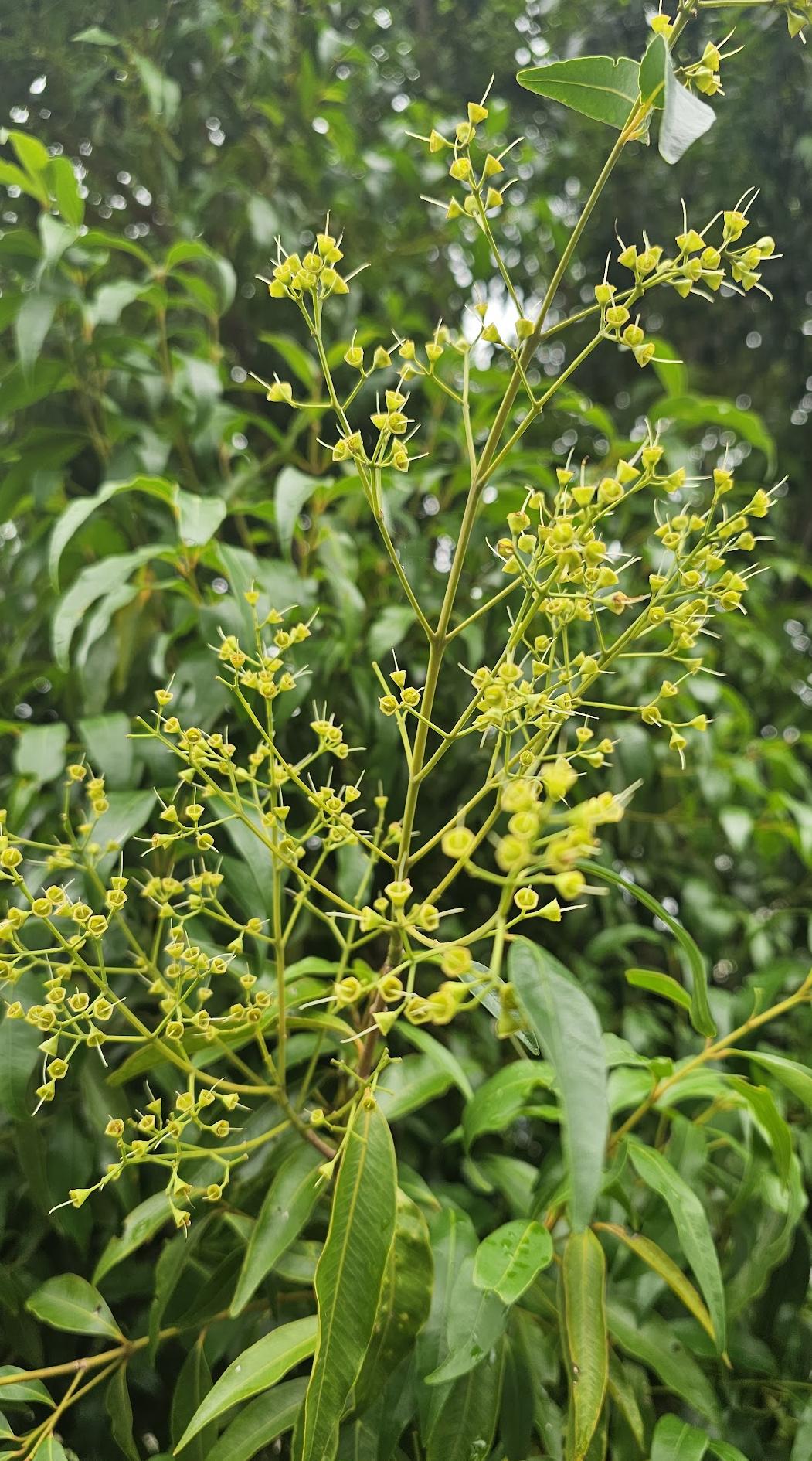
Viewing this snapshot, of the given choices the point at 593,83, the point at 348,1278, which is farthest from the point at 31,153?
the point at 348,1278

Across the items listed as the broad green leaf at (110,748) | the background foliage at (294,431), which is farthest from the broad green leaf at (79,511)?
the broad green leaf at (110,748)

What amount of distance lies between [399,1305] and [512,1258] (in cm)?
8

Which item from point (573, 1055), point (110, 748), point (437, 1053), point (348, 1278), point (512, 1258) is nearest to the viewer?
point (573, 1055)

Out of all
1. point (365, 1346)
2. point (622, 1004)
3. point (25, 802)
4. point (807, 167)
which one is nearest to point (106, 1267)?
point (365, 1346)

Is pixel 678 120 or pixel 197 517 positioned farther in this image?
pixel 197 517

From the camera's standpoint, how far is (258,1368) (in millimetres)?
578

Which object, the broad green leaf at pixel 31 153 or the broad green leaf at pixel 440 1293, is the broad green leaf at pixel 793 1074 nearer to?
the broad green leaf at pixel 440 1293

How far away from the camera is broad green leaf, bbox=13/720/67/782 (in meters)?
0.85

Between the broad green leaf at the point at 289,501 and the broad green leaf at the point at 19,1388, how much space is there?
25.7 inches

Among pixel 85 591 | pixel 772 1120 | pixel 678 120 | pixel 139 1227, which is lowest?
pixel 139 1227

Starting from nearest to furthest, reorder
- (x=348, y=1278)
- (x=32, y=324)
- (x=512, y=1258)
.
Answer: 1. (x=348, y=1278)
2. (x=512, y=1258)
3. (x=32, y=324)

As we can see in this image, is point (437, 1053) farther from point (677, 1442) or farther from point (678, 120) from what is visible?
point (678, 120)

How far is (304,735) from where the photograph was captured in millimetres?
1034

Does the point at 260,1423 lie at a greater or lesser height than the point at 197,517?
lesser
